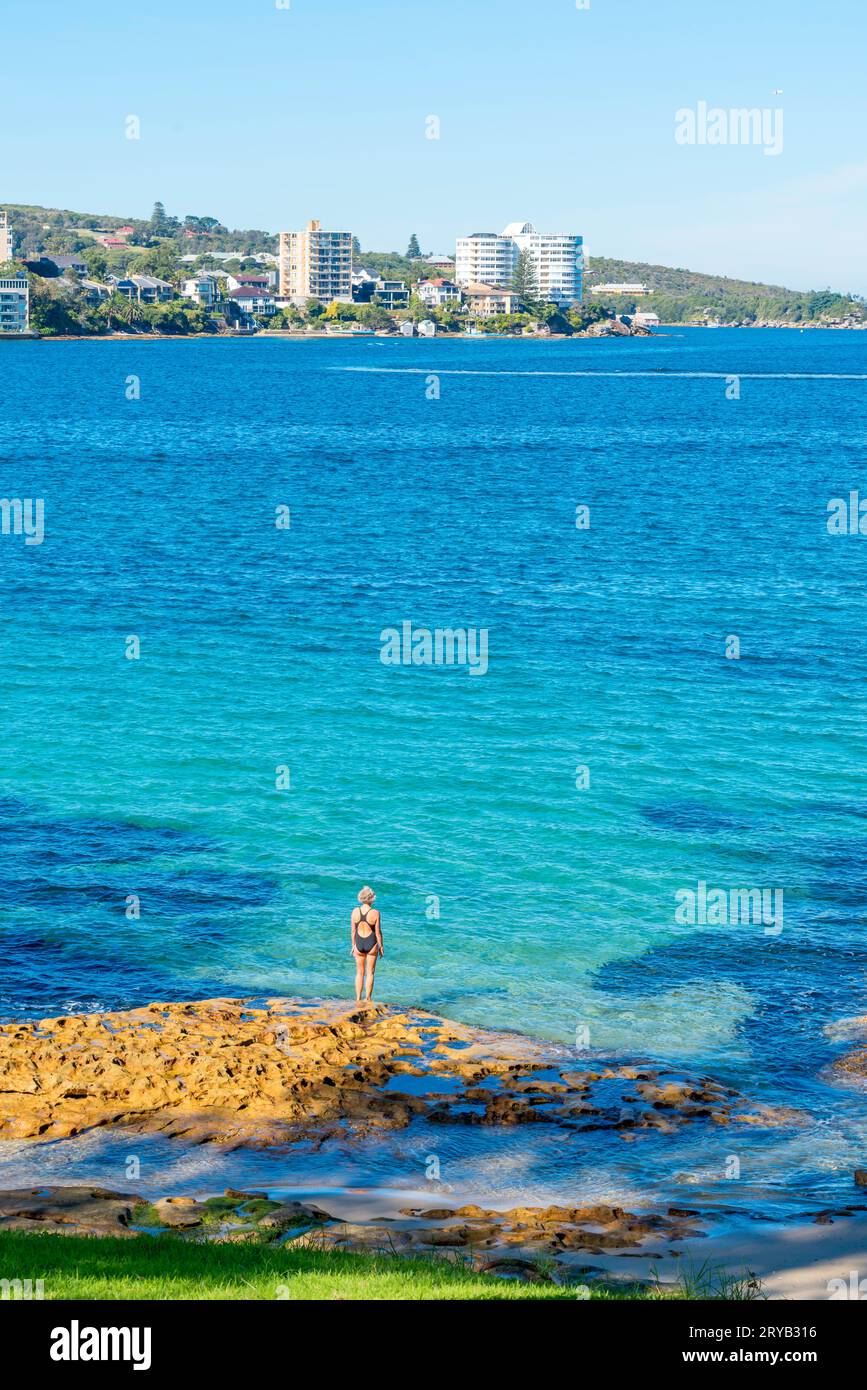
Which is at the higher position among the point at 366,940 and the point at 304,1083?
the point at 366,940

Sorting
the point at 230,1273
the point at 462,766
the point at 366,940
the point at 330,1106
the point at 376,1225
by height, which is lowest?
the point at 330,1106

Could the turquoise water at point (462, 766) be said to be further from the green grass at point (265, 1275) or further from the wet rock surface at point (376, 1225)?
the green grass at point (265, 1275)

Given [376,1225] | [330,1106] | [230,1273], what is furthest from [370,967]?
[230,1273]

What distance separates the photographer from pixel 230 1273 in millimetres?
14281

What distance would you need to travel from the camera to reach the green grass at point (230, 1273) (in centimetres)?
1340

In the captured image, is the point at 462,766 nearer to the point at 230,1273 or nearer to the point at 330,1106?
the point at 330,1106

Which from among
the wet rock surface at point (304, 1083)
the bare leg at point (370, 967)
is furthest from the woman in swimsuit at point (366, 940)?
the wet rock surface at point (304, 1083)

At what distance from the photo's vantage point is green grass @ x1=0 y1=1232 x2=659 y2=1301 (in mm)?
13398

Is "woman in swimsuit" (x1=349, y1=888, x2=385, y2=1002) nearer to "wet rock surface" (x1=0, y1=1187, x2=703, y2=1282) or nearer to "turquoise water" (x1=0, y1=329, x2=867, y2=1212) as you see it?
"turquoise water" (x1=0, y1=329, x2=867, y2=1212)

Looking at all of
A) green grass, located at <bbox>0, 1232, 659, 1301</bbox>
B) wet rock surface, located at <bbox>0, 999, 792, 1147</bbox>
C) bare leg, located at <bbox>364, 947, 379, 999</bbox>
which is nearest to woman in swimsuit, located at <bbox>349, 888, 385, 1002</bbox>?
bare leg, located at <bbox>364, 947, 379, 999</bbox>

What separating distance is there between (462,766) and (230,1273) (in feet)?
86.7
